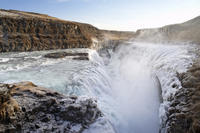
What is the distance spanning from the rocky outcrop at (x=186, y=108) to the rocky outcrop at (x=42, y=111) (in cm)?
213

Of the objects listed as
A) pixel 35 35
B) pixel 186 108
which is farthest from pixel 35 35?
pixel 186 108

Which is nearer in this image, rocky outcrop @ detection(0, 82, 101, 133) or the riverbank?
rocky outcrop @ detection(0, 82, 101, 133)

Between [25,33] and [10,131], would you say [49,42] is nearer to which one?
[25,33]

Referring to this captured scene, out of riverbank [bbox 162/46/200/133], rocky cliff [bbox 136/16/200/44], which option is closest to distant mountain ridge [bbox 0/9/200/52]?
rocky cliff [bbox 136/16/200/44]

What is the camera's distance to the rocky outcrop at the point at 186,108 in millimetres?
3016

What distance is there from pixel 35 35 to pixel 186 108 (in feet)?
72.7

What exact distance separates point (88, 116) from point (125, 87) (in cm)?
745

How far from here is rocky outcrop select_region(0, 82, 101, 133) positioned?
263 cm

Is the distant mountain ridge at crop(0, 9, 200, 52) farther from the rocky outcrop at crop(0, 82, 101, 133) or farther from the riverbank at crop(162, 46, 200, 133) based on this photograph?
the rocky outcrop at crop(0, 82, 101, 133)

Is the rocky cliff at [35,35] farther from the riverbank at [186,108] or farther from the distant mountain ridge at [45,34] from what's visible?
the riverbank at [186,108]

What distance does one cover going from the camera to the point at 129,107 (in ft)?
25.1

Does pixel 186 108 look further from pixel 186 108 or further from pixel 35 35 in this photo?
pixel 35 35

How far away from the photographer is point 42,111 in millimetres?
3186

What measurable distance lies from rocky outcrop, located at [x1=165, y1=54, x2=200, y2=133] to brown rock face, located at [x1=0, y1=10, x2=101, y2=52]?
1958 centimetres
